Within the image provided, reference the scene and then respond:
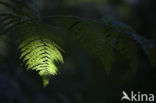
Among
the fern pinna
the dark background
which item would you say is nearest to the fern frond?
the fern pinna

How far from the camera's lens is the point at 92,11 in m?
4.61

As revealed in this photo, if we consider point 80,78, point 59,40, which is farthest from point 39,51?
point 80,78

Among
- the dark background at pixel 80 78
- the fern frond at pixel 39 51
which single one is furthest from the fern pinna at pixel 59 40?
the dark background at pixel 80 78

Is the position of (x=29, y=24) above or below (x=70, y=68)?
below

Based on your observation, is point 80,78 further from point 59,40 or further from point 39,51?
point 39,51

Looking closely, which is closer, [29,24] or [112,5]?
A: [29,24]

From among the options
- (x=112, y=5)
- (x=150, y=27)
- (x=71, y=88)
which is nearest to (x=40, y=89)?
(x=71, y=88)

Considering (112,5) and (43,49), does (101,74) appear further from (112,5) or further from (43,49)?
(112,5)

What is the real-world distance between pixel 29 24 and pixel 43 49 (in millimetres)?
177

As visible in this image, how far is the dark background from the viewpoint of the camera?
1925 mm

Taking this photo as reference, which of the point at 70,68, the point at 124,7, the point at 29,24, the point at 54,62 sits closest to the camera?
the point at 54,62

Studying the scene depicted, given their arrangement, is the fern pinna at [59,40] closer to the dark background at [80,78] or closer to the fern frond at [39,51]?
the fern frond at [39,51]

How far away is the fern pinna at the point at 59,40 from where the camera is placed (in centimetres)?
85

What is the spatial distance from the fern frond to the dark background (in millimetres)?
243
